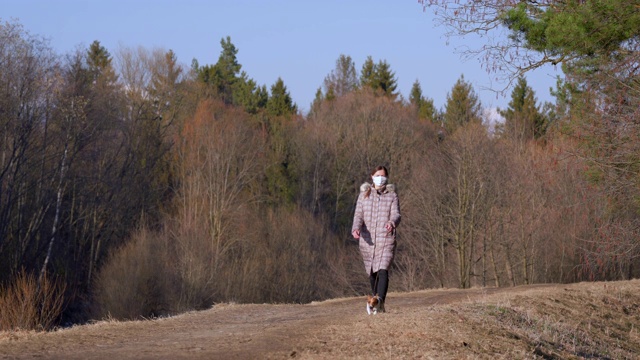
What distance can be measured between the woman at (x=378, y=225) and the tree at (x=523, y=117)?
1459 inches

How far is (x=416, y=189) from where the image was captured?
149 ft

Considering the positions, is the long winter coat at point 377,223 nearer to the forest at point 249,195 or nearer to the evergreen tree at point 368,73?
the forest at point 249,195

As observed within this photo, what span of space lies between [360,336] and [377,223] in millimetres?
2114

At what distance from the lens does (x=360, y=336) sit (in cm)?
1045

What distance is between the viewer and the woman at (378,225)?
1204cm

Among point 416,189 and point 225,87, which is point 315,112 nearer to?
point 225,87

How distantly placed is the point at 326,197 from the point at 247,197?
8643mm

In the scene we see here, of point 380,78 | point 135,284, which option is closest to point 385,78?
point 380,78

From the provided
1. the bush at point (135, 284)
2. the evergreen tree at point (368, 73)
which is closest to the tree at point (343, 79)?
the evergreen tree at point (368, 73)

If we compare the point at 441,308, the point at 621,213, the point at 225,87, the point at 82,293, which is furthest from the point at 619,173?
the point at 225,87

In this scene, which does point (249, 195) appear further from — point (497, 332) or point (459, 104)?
point (497, 332)

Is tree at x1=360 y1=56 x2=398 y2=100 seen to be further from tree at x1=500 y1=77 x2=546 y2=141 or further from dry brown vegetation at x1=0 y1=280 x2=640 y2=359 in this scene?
dry brown vegetation at x1=0 y1=280 x2=640 y2=359

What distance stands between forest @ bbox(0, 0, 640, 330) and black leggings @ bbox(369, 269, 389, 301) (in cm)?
952

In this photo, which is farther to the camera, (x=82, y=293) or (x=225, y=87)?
(x=225, y=87)
